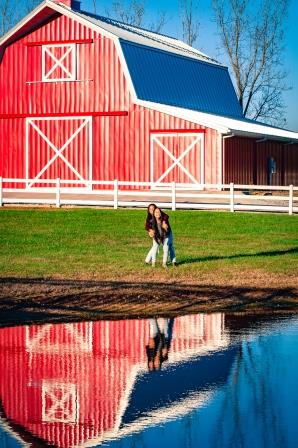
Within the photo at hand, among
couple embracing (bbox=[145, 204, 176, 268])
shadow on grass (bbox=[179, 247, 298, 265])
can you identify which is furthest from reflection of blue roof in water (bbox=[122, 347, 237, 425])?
shadow on grass (bbox=[179, 247, 298, 265])

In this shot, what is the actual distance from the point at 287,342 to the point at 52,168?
92.6 feet

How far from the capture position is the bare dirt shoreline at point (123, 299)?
553 inches

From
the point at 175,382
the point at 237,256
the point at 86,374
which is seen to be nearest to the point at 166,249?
the point at 237,256

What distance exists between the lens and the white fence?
3114 centimetres

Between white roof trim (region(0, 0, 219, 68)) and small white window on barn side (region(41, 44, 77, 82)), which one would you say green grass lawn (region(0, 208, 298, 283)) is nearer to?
small white window on barn side (region(41, 44, 77, 82))

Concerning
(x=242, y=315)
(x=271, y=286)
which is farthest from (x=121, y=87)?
(x=242, y=315)

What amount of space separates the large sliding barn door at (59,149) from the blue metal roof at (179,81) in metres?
2.57

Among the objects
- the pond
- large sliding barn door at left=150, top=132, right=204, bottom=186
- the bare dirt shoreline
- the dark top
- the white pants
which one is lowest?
the pond

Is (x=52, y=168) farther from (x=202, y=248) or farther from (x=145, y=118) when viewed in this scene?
(x=202, y=248)

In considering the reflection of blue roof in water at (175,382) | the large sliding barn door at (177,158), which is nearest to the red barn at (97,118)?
the large sliding barn door at (177,158)

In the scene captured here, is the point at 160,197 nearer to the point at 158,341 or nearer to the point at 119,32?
the point at 119,32

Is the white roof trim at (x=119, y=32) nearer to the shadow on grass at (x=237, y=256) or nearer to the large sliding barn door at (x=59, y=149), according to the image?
the large sliding barn door at (x=59, y=149)

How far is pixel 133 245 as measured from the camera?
947 inches

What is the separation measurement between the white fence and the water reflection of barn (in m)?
17.4
